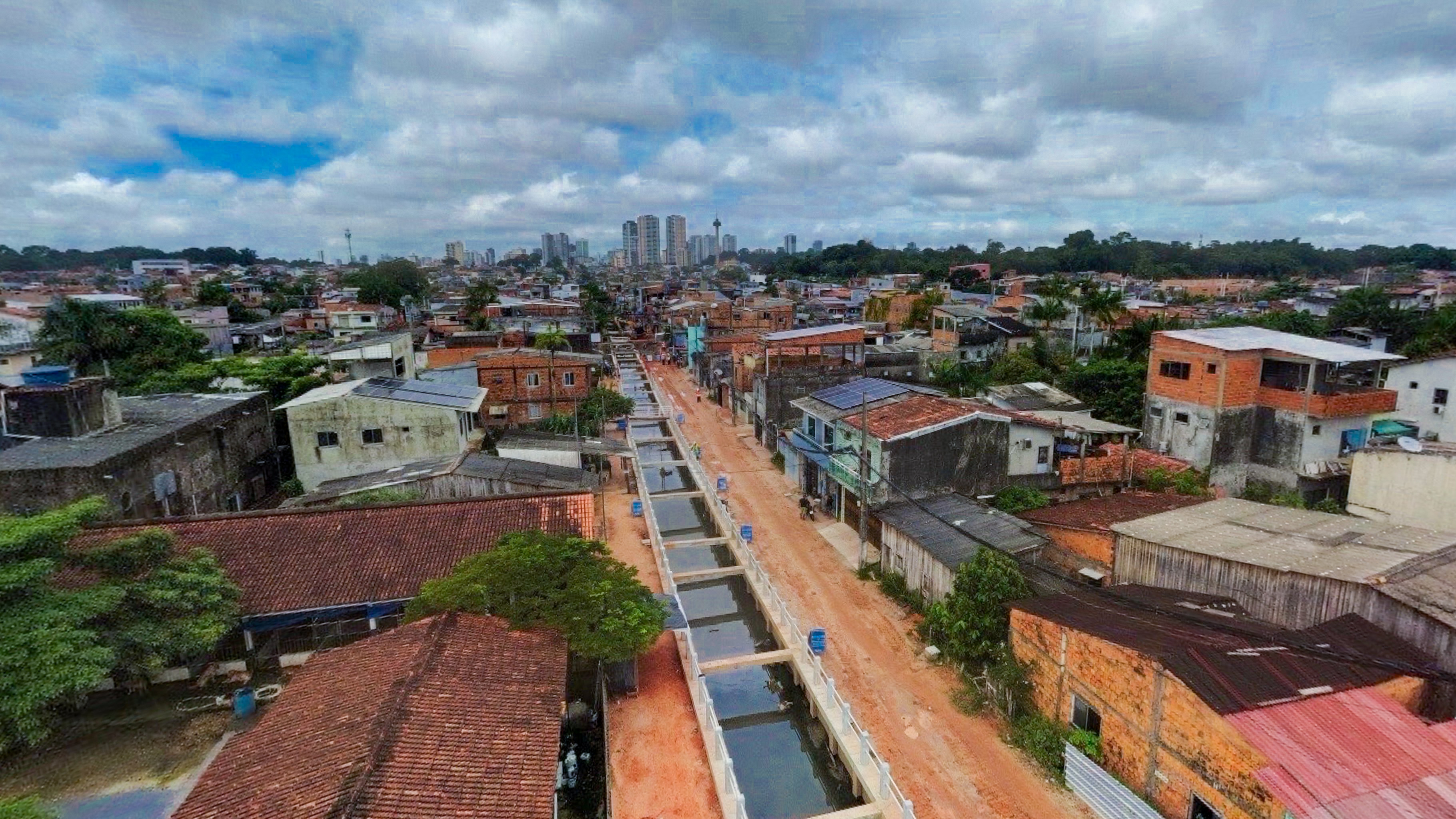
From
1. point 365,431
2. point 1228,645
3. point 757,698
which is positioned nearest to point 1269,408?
point 1228,645

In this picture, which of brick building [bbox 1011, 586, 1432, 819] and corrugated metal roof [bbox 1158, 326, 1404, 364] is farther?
corrugated metal roof [bbox 1158, 326, 1404, 364]

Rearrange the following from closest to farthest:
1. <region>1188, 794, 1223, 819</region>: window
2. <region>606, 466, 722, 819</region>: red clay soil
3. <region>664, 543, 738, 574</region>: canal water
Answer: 1. <region>1188, 794, 1223, 819</region>: window
2. <region>606, 466, 722, 819</region>: red clay soil
3. <region>664, 543, 738, 574</region>: canal water

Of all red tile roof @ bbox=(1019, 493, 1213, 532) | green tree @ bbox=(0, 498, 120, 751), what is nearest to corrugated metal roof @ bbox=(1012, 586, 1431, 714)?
red tile roof @ bbox=(1019, 493, 1213, 532)

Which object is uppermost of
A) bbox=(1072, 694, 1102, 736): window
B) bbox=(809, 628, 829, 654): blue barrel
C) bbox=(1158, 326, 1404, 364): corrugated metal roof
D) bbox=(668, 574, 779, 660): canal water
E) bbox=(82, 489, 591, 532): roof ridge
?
bbox=(1158, 326, 1404, 364): corrugated metal roof

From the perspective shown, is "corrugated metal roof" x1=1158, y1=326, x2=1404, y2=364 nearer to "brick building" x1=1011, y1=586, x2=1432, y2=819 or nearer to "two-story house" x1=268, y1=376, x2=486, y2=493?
"brick building" x1=1011, y1=586, x2=1432, y2=819

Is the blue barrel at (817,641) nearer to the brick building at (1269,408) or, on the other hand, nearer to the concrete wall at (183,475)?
the brick building at (1269,408)

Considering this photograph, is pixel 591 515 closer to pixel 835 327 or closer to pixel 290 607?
pixel 290 607

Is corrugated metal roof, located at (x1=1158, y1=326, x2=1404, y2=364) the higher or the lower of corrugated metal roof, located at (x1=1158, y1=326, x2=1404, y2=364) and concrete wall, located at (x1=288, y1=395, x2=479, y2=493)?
the higher

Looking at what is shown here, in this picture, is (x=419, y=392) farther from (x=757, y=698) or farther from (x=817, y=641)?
(x=817, y=641)
